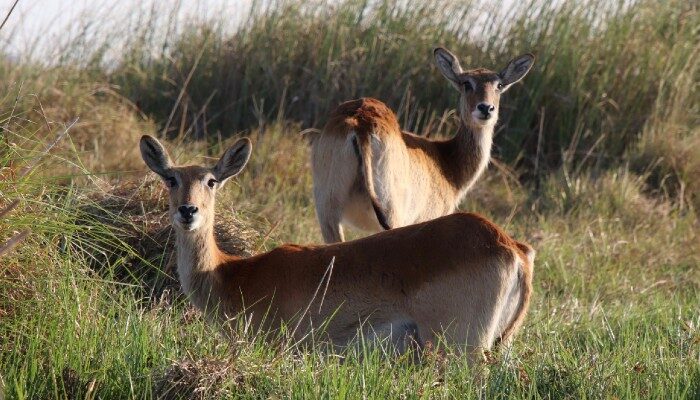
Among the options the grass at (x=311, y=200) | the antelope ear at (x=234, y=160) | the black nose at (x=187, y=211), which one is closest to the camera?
the grass at (x=311, y=200)

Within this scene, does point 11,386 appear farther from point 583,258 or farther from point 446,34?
point 446,34

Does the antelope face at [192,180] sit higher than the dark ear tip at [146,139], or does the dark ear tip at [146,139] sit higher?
the dark ear tip at [146,139]

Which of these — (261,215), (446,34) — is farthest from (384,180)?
(446,34)

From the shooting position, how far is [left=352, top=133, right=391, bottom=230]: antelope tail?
7133mm

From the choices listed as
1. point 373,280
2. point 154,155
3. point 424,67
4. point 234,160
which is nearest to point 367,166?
point 234,160

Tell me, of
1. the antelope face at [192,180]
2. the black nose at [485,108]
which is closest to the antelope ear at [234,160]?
the antelope face at [192,180]

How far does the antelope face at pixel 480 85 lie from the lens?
8.48 meters

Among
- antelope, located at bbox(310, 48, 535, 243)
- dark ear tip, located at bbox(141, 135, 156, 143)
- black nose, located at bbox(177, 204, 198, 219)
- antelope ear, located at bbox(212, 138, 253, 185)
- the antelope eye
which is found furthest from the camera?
antelope, located at bbox(310, 48, 535, 243)

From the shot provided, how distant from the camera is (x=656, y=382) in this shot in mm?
4879

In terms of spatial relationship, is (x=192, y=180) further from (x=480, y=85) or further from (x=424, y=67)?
(x=424, y=67)

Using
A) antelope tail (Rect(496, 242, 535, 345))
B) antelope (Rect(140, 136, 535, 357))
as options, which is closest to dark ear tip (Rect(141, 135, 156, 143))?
antelope (Rect(140, 136, 535, 357))

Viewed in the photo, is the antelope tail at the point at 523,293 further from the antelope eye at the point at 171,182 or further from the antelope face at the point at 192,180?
the antelope eye at the point at 171,182

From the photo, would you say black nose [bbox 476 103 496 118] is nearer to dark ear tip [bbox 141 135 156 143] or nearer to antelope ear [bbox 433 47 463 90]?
antelope ear [bbox 433 47 463 90]

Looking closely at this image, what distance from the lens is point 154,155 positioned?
616 cm
